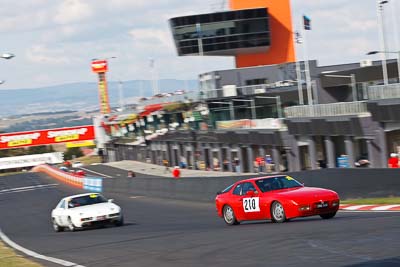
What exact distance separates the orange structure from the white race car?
73.4 metres

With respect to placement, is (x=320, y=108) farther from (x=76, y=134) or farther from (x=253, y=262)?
(x=76, y=134)

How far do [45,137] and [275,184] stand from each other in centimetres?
12413

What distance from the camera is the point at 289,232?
50.0ft

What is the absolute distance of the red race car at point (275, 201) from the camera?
727 inches

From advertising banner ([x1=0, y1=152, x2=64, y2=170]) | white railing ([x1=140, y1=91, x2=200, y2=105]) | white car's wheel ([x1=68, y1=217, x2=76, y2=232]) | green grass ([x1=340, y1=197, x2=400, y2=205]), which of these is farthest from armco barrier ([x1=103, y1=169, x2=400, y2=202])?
advertising banner ([x1=0, y1=152, x2=64, y2=170])

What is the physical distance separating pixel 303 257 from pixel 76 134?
435 ft

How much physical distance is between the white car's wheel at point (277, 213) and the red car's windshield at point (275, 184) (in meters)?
0.59

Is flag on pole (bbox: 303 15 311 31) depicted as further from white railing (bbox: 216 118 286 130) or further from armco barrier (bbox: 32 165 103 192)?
armco barrier (bbox: 32 165 103 192)

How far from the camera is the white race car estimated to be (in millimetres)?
23781

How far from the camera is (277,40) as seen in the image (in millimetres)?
97375

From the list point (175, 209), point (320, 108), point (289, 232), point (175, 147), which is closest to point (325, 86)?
point (320, 108)

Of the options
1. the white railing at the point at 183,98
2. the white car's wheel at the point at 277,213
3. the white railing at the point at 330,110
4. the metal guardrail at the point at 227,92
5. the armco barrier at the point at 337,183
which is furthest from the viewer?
the white railing at the point at 183,98

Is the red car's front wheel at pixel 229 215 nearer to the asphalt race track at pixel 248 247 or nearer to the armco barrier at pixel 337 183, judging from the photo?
the asphalt race track at pixel 248 247

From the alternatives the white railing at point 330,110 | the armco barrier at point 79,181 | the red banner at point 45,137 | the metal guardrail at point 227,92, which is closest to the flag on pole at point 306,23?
the white railing at point 330,110
